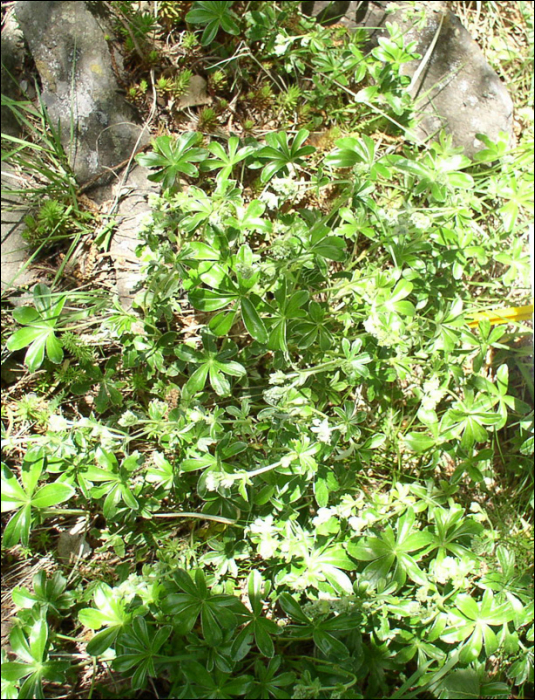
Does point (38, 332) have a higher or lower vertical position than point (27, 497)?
higher

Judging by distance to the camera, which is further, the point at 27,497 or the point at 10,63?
the point at 10,63

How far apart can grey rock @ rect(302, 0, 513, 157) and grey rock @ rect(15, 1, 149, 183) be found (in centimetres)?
→ 147

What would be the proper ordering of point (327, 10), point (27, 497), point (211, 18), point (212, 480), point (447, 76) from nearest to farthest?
point (212, 480) < point (27, 497) < point (211, 18) < point (327, 10) < point (447, 76)

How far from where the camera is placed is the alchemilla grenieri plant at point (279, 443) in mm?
2080

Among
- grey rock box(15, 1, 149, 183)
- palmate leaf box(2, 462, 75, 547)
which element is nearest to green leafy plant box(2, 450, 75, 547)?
palmate leaf box(2, 462, 75, 547)

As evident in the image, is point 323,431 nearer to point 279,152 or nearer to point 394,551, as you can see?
point 394,551

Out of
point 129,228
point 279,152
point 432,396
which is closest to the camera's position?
point 432,396

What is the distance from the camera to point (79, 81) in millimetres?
2627

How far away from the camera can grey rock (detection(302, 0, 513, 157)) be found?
10.1ft

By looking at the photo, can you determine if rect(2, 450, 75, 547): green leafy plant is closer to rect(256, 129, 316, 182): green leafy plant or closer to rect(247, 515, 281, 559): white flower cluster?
rect(247, 515, 281, 559): white flower cluster

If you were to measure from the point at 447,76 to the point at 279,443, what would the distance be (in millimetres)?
2515

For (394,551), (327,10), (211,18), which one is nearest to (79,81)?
(211,18)

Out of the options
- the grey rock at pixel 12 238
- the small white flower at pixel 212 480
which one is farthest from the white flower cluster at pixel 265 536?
the grey rock at pixel 12 238

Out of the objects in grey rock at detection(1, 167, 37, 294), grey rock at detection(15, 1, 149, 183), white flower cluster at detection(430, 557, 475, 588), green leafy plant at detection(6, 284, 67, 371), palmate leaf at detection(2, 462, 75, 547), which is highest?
grey rock at detection(15, 1, 149, 183)
